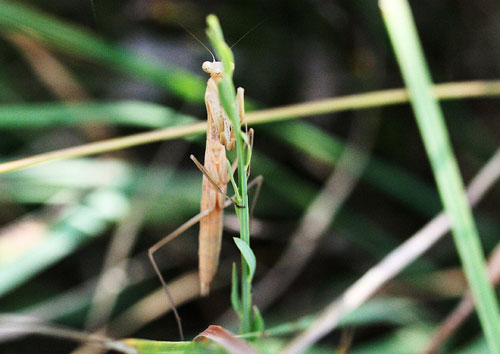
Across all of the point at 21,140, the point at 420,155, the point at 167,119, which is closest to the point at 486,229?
the point at 420,155

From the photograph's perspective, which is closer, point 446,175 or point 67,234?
point 446,175

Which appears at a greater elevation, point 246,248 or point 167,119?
point 167,119

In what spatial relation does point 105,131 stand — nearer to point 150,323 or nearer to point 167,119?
point 167,119

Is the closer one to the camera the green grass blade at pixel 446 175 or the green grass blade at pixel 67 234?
the green grass blade at pixel 446 175

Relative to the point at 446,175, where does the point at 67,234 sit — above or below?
above

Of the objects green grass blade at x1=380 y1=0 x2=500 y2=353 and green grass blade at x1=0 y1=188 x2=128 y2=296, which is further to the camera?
green grass blade at x1=0 y1=188 x2=128 y2=296

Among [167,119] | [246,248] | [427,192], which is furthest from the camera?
[427,192]

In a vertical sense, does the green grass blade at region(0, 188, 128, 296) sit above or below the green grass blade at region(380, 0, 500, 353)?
above

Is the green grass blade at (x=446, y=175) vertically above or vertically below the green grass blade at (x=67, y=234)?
below
